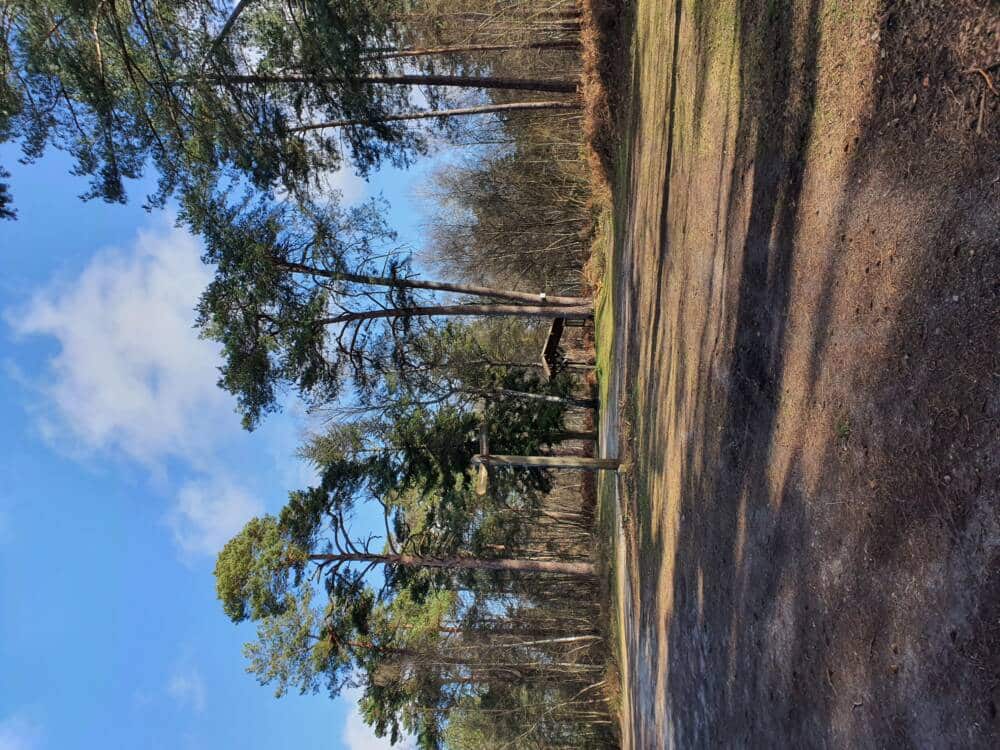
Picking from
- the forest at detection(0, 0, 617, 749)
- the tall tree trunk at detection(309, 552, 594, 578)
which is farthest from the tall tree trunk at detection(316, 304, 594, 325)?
the tall tree trunk at detection(309, 552, 594, 578)

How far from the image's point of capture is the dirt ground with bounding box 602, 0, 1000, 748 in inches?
112

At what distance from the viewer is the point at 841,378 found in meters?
3.81

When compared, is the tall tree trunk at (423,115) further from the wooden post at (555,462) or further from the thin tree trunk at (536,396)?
the thin tree trunk at (536,396)

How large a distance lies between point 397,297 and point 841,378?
13.3m

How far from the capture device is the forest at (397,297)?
36.6 feet

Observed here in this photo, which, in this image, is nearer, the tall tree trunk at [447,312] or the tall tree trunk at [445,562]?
the tall tree trunk at [447,312]

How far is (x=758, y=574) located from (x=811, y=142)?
3095mm

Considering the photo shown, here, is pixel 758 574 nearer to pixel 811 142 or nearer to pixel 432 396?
pixel 811 142

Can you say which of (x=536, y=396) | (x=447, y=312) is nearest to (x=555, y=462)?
(x=447, y=312)

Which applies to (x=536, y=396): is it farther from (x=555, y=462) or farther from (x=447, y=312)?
(x=555, y=462)

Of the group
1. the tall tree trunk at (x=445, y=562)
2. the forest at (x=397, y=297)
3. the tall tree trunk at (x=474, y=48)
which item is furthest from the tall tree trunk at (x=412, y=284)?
the tall tree trunk at (x=445, y=562)

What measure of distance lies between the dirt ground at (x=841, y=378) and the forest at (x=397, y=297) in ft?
22.1

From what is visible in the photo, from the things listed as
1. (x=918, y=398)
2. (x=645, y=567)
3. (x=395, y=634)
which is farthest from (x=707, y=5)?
(x=395, y=634)

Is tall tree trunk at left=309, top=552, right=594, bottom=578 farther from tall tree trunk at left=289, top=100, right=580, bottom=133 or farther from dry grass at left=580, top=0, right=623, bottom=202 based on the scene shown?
tall tree trunk at left=289, top=100, right=580, bottom=133
